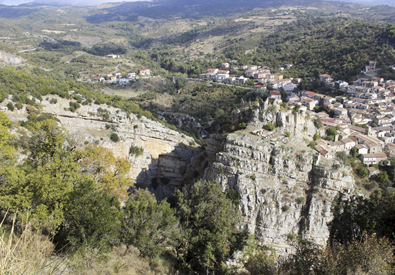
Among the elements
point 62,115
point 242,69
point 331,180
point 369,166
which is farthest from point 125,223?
point 242,69

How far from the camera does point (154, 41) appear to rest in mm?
148250

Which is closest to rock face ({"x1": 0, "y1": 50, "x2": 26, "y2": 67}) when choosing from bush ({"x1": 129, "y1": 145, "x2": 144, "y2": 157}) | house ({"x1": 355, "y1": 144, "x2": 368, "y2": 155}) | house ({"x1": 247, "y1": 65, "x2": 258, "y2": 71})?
bush ({"x1": 129, "y1": 145, "x2": 144, "y2": 157})

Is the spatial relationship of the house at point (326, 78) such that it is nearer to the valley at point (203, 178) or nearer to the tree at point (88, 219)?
the valley at point (203, 178)

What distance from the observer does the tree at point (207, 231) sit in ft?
44.3

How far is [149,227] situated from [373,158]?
29606 millimetres

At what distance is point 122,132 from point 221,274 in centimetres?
1896

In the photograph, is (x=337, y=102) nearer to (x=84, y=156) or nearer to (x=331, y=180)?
(x=331, y=180)

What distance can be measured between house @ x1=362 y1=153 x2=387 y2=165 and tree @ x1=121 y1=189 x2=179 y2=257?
26843mm

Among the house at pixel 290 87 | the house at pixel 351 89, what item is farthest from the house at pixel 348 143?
the house at pixel 290 87

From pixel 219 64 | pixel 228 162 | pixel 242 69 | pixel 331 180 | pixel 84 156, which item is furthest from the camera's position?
pixel 219 64

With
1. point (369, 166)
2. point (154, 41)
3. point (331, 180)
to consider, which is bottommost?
point (369, 166)

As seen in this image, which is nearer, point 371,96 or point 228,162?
point 228,162

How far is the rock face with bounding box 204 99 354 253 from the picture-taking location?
17.8 m

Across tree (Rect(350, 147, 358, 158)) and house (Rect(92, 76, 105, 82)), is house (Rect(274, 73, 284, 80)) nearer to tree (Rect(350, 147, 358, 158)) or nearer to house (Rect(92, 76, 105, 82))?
tree (Rect(350, 147, 358, 158))
